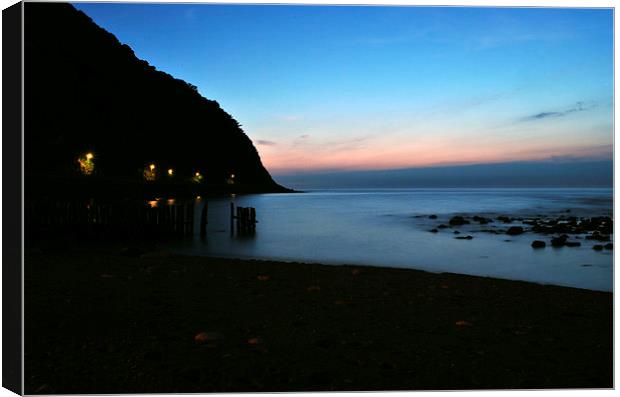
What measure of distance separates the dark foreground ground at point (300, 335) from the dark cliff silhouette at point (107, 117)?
2466 cm

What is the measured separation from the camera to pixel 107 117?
199ft

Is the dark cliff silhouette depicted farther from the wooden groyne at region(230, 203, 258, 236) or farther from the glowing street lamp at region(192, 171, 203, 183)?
the wooden groyne at region(230, 203, 258, 236)

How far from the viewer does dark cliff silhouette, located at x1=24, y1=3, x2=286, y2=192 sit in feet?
148

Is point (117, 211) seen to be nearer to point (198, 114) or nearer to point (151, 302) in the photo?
point (151, 302)

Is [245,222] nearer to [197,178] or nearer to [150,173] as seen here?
[150,173]

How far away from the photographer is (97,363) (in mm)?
3670

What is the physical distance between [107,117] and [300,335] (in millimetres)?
63315

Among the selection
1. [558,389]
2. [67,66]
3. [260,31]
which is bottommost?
[558,389]

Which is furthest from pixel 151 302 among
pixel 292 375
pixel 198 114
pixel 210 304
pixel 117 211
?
pixel 198 114

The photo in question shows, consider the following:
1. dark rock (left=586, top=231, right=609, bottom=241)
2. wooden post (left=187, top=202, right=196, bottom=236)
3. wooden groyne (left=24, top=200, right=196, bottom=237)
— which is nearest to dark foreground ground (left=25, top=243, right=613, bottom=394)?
wooden groyne (left=24, top=200, right=196, bottom=237)

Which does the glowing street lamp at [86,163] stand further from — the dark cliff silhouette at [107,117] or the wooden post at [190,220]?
the wooden post at [190,220]

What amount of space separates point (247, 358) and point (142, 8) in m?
4.08

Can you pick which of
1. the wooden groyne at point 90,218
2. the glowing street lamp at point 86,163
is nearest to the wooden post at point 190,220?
the wooden groyne at point 90,218

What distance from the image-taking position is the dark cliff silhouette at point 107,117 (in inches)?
1772
